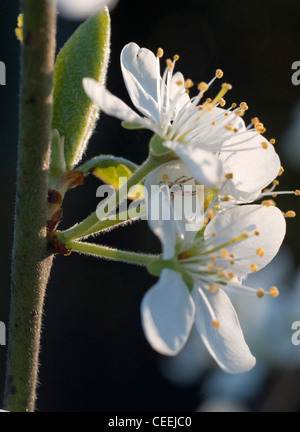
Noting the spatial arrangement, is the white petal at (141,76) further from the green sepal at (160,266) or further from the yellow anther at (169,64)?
the green sepal at (160,266)

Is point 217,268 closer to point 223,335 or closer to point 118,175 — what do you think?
point 223,335

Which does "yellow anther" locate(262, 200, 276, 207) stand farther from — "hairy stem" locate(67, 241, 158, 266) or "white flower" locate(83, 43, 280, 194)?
"hairy stem" locate(67, 241, 158, 266)

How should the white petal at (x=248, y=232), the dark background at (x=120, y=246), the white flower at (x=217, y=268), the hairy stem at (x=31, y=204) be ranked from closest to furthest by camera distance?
the hairy stem at (x=31, y=204), the white flower at (x=217, y=268), the white petal at (x=248, y=232), the dark background at (x=120, y=246)

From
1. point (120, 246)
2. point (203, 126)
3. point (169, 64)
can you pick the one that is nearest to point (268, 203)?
point (203, 126)

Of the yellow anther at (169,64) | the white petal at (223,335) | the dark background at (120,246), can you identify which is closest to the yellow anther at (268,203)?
the white petal at (223,335)

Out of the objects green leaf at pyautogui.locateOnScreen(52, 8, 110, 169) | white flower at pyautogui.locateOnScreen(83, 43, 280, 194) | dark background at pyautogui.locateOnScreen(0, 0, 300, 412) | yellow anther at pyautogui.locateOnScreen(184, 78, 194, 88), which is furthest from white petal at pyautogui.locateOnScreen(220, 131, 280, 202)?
dark background at pyautogui.locateOnScreen(0, 0, 300, 412)
